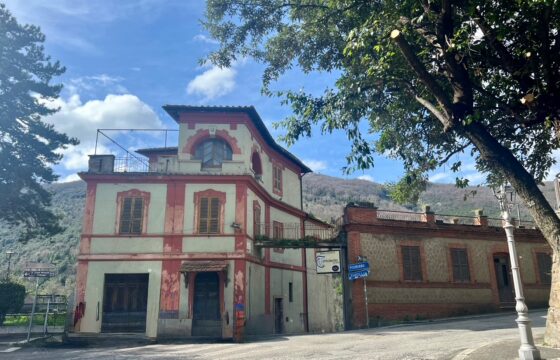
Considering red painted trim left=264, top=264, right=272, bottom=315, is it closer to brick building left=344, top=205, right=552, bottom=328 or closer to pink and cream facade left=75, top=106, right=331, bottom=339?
pink and cream facade left=75, top=106, right=331, bottom=339

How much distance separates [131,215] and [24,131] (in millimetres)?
9226

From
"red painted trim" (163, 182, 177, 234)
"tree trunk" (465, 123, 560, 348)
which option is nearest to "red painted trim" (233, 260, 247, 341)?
"red painted trim" (163, 182, 177, 234)

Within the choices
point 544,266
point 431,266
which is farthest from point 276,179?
point 544,266

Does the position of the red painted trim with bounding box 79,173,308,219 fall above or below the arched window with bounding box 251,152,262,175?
below

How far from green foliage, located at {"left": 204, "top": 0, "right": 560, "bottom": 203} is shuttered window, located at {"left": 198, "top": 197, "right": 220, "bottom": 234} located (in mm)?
8222

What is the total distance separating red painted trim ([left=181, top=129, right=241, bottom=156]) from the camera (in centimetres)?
2166

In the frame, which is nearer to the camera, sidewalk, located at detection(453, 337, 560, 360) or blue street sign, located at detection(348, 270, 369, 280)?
sidewalk, located at detection(453, 337, 560, 360)

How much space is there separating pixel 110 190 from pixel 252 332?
9452 millimetres

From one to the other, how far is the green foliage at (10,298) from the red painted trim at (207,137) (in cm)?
1102

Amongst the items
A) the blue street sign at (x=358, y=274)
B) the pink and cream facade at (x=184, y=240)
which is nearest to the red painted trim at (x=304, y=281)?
the pink and cream facade at (x=184, y=240)

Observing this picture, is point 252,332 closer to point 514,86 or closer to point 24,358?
point 24,358

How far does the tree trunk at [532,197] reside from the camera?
907 cm

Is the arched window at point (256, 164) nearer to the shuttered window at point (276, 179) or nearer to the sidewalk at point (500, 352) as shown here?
the shuttered window at point (276, 179)

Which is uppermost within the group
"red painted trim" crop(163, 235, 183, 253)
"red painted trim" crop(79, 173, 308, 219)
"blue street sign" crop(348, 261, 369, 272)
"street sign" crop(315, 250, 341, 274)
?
"red painted trim" crop(79, 173, 308, 219)
